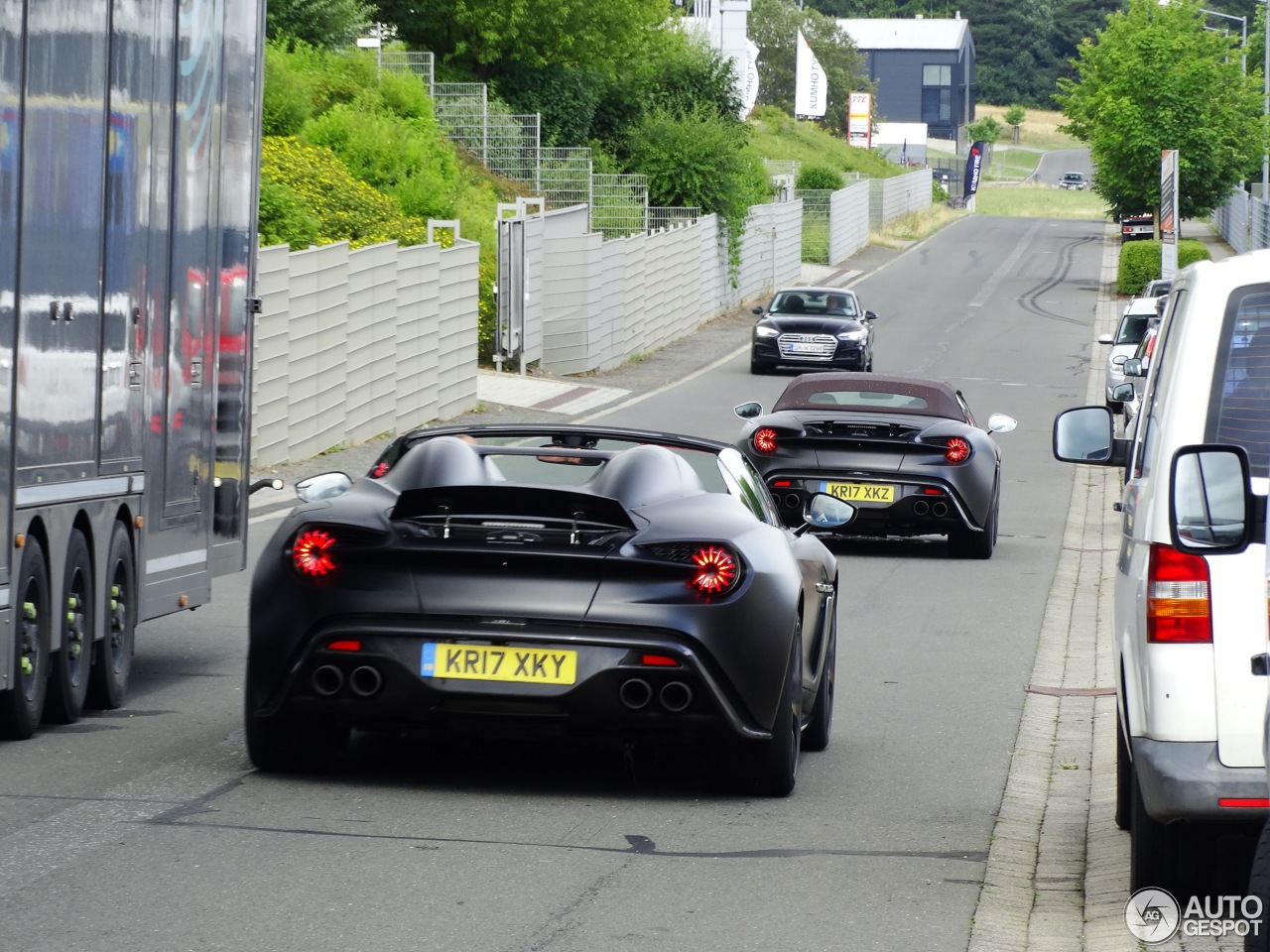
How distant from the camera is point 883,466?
15.7 meters

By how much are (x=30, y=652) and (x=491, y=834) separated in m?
2.48

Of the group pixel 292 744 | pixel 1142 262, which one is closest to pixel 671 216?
pixel 1142 262

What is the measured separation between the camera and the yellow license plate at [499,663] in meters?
6.75

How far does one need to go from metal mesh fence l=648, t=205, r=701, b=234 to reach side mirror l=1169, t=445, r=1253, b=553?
135ft

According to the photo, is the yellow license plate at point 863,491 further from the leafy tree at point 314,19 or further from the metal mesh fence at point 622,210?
the leafy tree at point 314,19

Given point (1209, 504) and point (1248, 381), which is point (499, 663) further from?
point (1248, 381)

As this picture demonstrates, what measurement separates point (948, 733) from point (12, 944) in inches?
193

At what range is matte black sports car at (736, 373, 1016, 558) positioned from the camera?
15.7 metres

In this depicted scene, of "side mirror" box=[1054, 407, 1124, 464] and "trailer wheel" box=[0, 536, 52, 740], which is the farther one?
"trailer wheel" box=[0, 536, 52, 740]

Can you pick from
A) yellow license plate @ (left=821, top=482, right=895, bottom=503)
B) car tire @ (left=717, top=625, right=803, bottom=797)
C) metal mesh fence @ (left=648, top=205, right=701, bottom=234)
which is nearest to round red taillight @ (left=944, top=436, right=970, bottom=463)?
yellow license plate @ (left=821, top=482, right=895, bottom=503)

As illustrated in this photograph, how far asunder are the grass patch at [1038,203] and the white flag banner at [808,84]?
10.5 m

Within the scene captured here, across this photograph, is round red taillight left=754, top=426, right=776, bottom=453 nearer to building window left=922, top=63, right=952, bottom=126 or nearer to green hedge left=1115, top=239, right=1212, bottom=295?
green hedge left=1115, top=239, right=1212, bottom=295

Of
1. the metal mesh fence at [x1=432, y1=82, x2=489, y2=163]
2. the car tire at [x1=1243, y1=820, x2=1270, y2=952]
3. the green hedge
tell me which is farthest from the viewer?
the green hedge

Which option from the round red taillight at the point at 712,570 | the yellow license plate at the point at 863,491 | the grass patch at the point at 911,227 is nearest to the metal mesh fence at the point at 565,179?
the grass patch at the point at 911,227
